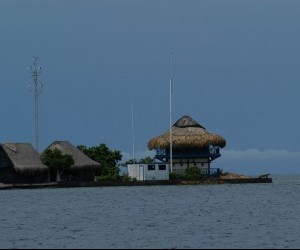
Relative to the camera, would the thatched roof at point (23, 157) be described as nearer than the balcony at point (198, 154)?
Yes

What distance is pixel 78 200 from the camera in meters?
62.5

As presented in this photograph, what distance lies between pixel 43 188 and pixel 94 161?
6.66 metres

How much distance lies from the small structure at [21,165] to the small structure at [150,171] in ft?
29.8

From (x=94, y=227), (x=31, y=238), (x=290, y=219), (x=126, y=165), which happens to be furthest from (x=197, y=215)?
(x=126, y=165)

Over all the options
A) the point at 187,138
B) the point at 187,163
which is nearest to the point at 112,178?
the point at 187,138

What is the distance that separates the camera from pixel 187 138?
95875 mm

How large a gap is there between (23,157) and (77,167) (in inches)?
222

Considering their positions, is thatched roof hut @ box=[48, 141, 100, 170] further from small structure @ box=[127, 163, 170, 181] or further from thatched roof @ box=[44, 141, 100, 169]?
small structure @ box=[127, 163, 170, 181]

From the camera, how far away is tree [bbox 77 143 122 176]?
9675 centimetres

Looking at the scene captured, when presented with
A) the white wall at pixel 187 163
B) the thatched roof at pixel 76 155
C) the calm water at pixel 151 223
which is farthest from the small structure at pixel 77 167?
the calm water at pixel 151 223

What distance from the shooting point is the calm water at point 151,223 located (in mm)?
32688

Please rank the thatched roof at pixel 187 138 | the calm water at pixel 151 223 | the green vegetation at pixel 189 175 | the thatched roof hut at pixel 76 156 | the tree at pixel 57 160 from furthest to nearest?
the thatched roof at pixel 187 138 < the green vegetation at pixel 189 175 < the thatched roof hut at pixel 76 156 < the tree at pixel 57 160 < the calm water at pixel 151 223

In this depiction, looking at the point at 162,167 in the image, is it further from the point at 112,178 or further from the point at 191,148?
the point at 191,148

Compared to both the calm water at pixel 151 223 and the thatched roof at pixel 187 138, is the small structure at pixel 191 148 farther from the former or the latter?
the calm water at pixel 151 223
